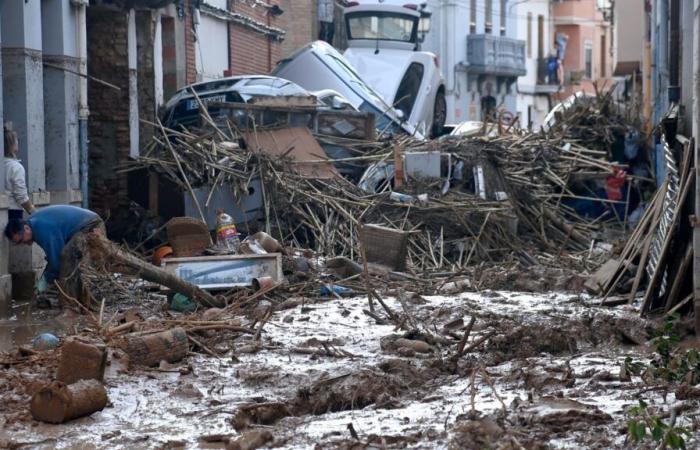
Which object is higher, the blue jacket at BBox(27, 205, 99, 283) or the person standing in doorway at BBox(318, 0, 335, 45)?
the person standing in doorway at BBox(318, 0, 335, 45)

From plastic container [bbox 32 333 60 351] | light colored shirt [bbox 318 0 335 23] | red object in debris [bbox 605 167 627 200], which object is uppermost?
light colored shirt [bbox 318 0 335 23]

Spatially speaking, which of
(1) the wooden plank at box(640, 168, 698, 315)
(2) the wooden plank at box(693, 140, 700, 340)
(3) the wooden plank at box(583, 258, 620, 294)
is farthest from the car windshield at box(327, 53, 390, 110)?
(2) the wooden plank at box(693, 140, 700, 340)

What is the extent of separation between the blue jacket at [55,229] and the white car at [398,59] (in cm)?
1608

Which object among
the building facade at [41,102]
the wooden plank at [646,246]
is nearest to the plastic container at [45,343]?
the building facade at [41,102]

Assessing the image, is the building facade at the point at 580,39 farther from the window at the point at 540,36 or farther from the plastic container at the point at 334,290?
the plastic container at the point at 334,290

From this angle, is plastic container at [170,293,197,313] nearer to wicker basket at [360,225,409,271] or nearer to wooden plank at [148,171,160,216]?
wicker basket at [360,225,409,271]

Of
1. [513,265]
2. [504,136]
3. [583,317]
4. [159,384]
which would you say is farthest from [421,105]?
[159,384]

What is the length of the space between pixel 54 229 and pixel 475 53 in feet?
131

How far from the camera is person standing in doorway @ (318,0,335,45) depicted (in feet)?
126

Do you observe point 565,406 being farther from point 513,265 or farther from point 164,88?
point 164,88

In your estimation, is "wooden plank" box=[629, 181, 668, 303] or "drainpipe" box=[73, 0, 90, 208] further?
"drainpipe" box=[73, 0, 90, 208]

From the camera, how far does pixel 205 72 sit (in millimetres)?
24938

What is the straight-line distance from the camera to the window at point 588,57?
67.9m

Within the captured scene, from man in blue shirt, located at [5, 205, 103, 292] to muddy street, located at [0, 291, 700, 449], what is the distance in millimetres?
2423
